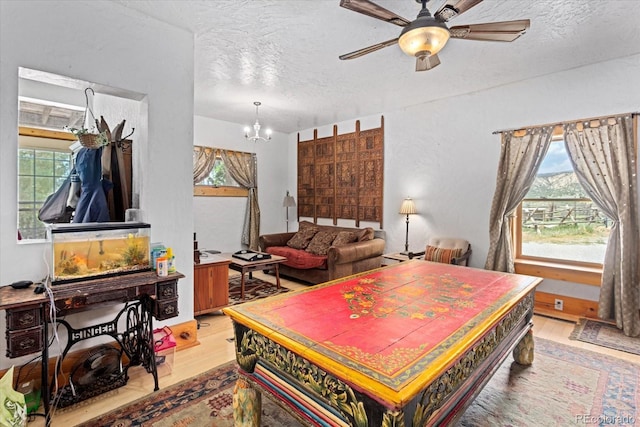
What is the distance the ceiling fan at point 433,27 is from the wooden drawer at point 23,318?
2414 millimetres

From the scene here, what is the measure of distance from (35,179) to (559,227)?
634 centimetres

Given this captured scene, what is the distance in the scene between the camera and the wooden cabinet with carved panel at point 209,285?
334cm

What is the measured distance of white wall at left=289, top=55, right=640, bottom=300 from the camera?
3.32 m

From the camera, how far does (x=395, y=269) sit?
8.18 feet

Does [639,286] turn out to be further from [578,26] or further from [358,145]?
[358,145]

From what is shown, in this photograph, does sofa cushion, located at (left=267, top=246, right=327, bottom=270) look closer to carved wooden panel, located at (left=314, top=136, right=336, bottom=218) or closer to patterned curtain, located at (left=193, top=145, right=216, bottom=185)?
carved wooden panel, located at (left=314, top=136, right=336, bottom=218)

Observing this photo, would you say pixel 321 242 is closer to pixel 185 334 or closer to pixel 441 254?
pixel 441 254

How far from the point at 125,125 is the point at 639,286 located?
17.2 ft

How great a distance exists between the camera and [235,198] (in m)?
6.16

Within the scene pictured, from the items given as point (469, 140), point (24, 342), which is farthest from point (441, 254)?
point (24, 342)

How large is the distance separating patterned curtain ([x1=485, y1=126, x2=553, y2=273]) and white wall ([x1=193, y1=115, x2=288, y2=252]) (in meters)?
4.01

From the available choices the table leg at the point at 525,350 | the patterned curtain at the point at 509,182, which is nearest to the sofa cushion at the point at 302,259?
the patterned curtain at the point at 509,182

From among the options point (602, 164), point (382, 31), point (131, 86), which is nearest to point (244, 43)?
point (131, 86)

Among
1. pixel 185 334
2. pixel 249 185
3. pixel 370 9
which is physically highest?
pixel 370 9
